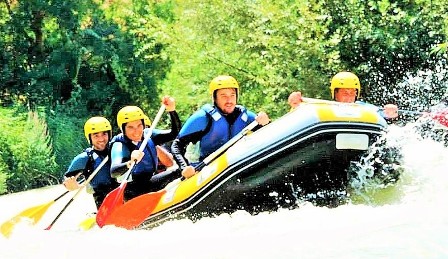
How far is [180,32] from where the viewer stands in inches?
481

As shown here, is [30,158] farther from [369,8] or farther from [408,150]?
[408,150]

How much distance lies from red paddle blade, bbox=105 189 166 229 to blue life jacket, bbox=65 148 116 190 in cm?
62

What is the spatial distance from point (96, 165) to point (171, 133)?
68 cm

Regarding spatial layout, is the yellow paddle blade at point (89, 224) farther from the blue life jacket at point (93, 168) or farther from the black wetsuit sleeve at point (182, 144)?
the black wetsuit sleeve at point (182, 144)

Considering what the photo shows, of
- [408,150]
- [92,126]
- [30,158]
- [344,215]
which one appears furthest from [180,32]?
[344,215]

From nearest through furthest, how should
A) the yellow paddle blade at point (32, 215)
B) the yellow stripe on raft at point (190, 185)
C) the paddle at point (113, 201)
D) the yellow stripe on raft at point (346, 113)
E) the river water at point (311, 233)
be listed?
the river water at point (311, 233) < the yellow stripe on raft at point (346, 113) < the yellow stripe on raft at point (190, 185) < the paddle at point (113, 201) < the yellow paddle blade at point (32, 215)

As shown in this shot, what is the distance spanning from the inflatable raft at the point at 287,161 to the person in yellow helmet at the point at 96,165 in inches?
43.6

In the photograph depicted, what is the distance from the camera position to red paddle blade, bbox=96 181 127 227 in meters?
6.21

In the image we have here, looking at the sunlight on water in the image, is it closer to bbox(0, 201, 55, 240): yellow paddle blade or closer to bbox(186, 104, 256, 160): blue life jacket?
bbox(0, 201, 55, 240): yellow paddle blade

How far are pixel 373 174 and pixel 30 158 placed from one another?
761cm

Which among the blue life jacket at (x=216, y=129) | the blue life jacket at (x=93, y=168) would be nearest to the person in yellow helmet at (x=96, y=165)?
the blue life jacket at (x=93, y=168)

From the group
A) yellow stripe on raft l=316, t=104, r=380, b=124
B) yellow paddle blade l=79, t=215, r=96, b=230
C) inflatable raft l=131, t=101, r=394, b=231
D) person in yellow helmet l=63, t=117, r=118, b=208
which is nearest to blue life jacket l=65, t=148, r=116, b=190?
person in yellow helmet l=63, t=117, r=118, b=208

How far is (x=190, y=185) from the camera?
5.95 m

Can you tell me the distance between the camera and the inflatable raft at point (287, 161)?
5469mm
